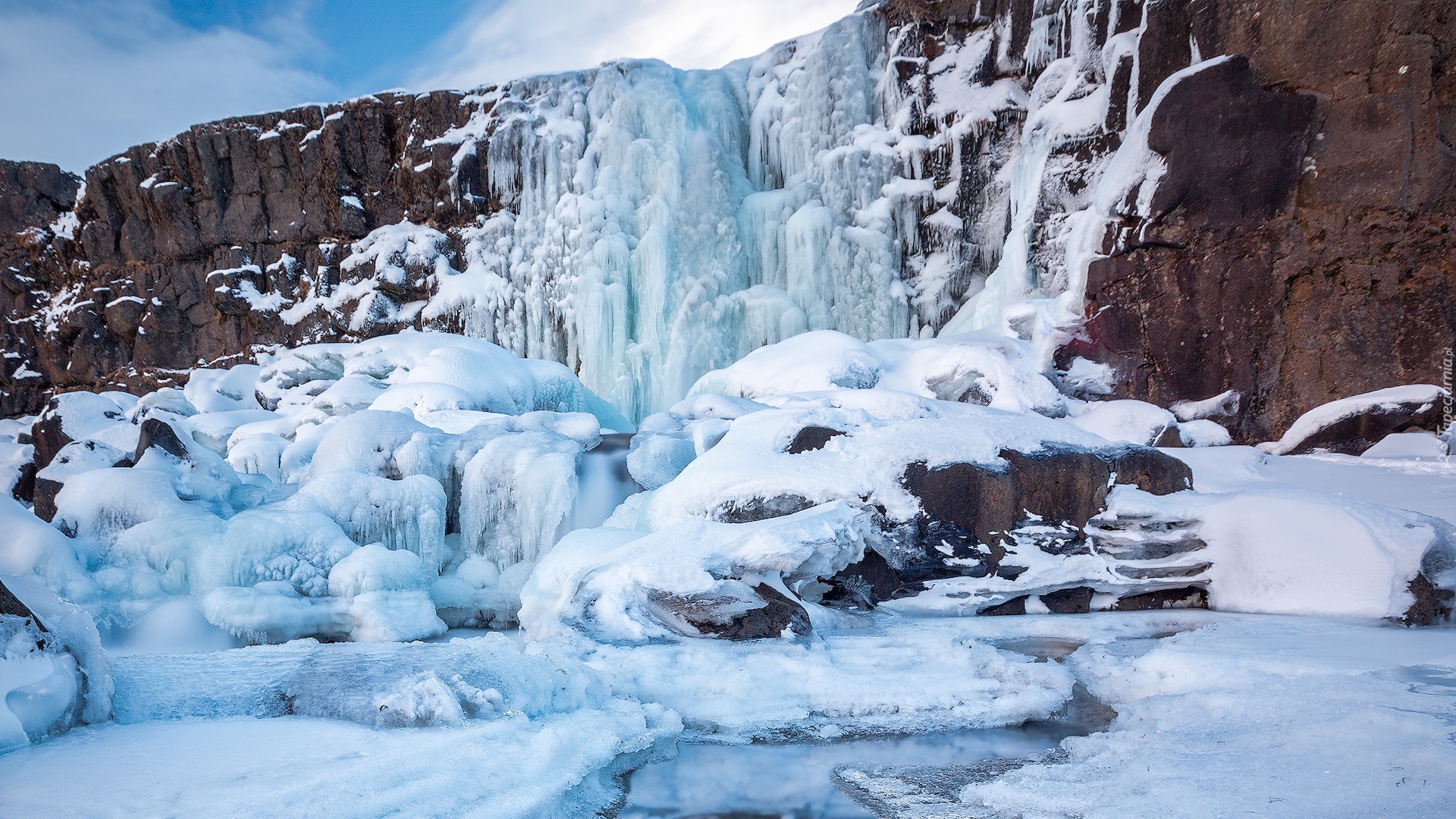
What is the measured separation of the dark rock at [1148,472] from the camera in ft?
19.0

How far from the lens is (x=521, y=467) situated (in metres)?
7.88

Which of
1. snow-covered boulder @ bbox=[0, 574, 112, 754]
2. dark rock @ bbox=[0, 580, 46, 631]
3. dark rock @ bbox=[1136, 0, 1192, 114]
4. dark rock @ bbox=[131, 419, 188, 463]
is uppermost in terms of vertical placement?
dark rock @ bbox=[1136, 0, 1192, 114]

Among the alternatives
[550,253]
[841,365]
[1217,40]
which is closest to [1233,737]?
[841,365]

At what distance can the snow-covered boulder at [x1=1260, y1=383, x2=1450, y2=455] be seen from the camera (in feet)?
24.1

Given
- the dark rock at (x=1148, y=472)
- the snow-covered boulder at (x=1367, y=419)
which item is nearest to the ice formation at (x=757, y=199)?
the snow-covered boulder at (x=1367, y=419)

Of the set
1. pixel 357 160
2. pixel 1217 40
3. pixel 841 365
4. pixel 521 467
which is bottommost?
pixel 521 467

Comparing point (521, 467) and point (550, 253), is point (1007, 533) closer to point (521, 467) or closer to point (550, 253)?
point (521, 467)

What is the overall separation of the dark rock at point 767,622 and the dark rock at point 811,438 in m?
1.61

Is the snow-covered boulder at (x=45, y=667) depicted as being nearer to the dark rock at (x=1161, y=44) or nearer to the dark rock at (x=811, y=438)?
the dark rock at (x=811, y=438)

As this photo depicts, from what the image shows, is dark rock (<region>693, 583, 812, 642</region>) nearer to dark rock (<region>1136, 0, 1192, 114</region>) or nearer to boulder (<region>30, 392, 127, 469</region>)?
dark rock (<region>1136, 0, 1192, 114</region>)

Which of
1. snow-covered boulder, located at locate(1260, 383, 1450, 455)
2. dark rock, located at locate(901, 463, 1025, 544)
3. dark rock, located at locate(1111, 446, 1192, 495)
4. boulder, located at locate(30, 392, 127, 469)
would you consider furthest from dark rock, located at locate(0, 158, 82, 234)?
snow-covered boulder, located at locate(1260, 383, 1450, 455)

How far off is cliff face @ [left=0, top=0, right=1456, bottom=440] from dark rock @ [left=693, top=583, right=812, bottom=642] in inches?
229

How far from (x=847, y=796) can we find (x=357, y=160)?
19518mm

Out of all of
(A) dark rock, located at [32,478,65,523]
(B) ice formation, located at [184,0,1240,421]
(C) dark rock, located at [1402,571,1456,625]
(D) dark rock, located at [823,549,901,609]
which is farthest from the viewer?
(B) ice formation, located at [184,0,1240,421]
